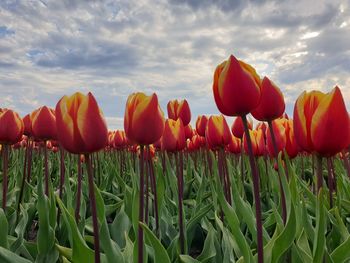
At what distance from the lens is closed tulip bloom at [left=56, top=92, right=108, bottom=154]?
1837 millimetres

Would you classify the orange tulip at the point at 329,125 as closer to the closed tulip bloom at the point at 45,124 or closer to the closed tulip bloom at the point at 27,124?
the closed tulip bloom at the point at 45,124

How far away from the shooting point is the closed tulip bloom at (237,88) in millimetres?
1852

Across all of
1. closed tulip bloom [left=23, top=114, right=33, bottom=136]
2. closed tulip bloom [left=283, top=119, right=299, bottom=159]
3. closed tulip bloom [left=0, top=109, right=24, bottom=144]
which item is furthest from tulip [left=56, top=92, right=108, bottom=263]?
closed tulip bloom [left=23, top=114, right=33, bottom=136]

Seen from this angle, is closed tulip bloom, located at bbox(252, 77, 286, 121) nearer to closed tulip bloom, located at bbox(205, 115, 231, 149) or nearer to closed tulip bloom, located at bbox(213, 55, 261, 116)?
closed tulip bloom, located at bbox(213, 55, 261, 116)

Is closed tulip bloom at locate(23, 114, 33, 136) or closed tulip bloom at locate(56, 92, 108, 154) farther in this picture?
closed tulip bloom at locate(23, 114, 33, 136)

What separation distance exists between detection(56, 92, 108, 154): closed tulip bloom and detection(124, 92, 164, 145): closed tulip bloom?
0.72 feet

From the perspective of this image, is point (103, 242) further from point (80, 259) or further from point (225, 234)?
point (225, 234)

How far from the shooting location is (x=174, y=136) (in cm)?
353

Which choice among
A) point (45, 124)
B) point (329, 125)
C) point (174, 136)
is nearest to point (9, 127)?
point (45, 124)

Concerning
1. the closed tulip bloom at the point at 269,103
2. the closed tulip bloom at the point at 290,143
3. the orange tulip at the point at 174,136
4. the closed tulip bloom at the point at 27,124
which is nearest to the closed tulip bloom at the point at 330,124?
the closed tulip bloom at the point at 269,103

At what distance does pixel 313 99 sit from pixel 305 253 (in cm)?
77

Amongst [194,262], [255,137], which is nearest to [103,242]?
[194,262]

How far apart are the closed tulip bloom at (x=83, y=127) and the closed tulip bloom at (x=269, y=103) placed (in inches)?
41.2

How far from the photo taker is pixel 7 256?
8.05 ft
